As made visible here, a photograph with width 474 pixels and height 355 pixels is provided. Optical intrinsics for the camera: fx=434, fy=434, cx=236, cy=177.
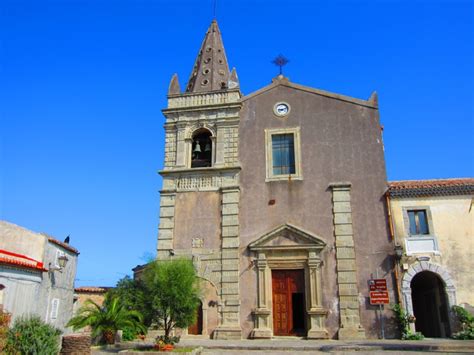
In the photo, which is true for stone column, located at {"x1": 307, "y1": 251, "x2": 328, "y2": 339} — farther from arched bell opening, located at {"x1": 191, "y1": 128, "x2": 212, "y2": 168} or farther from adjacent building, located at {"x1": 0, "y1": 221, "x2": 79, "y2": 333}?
adjacent building, located at {"x1": 0, "y1": 221, "x2": 79, "y2": 333}

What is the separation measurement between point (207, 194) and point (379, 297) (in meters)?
7.74

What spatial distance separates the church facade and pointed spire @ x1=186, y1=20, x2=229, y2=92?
4.53ft

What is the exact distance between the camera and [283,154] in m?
18.5

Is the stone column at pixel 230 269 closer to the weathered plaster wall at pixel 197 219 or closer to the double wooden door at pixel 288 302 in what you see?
the weathered plaster wall at pixel 197 219

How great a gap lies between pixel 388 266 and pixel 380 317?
186 cm

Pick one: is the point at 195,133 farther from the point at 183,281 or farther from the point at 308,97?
the point at 183,281

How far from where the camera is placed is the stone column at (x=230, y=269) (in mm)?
16156

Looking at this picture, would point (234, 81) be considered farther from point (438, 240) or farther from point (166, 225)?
point (438, 240)

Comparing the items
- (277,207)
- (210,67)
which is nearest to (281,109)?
(277,207)

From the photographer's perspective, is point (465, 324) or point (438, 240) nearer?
point (465, 324)

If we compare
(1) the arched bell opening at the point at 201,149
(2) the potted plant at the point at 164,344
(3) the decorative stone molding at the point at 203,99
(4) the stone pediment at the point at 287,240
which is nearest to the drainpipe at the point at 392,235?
(4) the stone pediment at the point at 287,240

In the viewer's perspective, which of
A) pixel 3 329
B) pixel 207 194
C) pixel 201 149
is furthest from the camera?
pixel 201 149

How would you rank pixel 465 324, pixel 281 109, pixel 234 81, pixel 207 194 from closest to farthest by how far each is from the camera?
pixel 465 324 → pixel 207 194 → pixel 281 109 → pixel 234 81

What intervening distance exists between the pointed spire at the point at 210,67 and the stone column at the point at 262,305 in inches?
338
